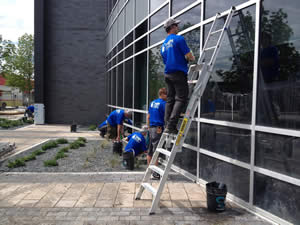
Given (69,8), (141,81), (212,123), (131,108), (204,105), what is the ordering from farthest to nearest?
(69,8) < (131,108) < (141,81) < (204,105) < (212,123)

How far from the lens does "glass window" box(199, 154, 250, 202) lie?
4.17m

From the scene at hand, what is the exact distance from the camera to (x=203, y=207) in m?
4.18

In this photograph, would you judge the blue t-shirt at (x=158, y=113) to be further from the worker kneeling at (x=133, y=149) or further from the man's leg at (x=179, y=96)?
the man's leg at (x=179, y=96)

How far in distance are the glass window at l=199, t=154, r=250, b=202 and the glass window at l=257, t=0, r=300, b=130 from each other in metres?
0.92

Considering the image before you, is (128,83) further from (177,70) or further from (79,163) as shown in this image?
(177,70)

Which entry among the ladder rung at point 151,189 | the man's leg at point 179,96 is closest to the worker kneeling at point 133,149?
the ladder rung at point 151,189

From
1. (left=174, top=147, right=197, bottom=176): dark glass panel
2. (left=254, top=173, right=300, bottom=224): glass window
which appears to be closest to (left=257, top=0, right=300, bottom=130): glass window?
(left=254, top=173, right=300, bottom=224): glass window

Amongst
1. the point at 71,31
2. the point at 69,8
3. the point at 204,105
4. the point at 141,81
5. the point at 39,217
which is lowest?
the point at 39,217

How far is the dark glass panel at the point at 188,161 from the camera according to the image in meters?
5.64

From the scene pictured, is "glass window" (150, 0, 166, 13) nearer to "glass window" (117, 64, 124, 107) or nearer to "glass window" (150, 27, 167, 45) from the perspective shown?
"glass window" (150, 27, 167, 45)

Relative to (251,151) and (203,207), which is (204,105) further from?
(203,207)

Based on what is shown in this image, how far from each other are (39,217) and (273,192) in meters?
3.22

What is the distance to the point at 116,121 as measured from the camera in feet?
30.6

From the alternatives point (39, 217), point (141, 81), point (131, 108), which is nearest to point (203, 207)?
point (39, 217)
